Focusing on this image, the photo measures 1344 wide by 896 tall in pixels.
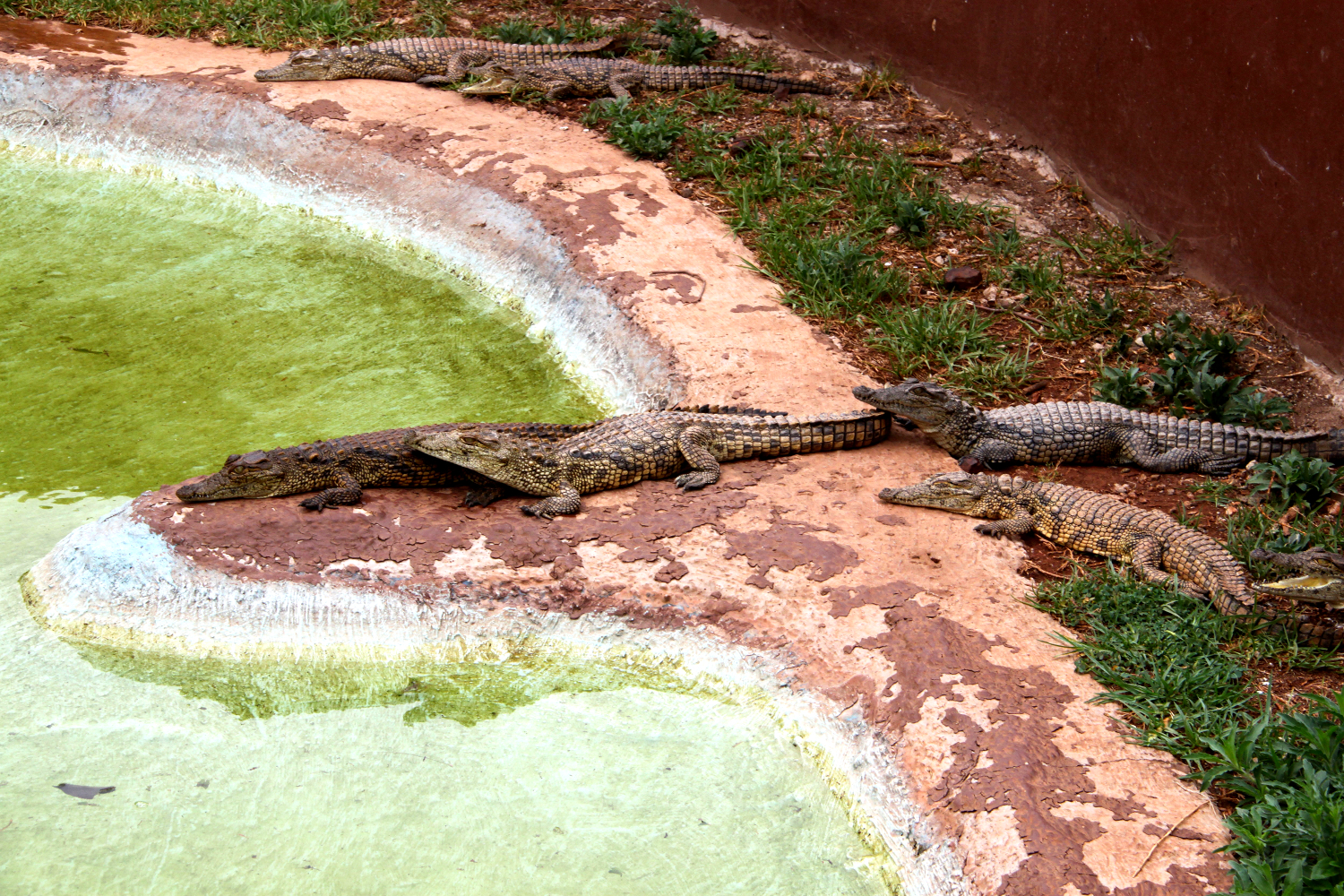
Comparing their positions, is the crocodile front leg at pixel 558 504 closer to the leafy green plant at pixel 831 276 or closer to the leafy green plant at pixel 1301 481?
the leafy green plant at pixel 831 276

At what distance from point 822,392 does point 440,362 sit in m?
2.20

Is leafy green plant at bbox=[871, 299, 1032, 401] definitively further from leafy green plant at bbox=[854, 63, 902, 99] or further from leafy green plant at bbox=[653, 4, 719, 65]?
leafy green plant at bbox=[653, 4, 719, 65]

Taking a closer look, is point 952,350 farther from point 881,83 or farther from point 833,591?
point 881,83

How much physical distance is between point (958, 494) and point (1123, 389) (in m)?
1.37

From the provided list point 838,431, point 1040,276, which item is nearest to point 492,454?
point 838,431

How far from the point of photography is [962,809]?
2.93 meters

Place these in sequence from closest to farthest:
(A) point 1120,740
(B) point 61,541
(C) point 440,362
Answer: (A) point 1120,740 → (B) point 61,541 → (C) point 440,362

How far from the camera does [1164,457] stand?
4.79 metres

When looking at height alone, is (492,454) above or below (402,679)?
above

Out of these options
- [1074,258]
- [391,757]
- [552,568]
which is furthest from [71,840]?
[1074,258]

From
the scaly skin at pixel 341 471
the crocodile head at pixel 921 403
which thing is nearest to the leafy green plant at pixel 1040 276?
the crocodile head at pixel 921 403

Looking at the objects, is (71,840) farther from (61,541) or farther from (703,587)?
(703,587)

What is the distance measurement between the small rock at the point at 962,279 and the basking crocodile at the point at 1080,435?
1.35 metres

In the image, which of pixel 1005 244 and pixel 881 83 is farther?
pixel 881 83
